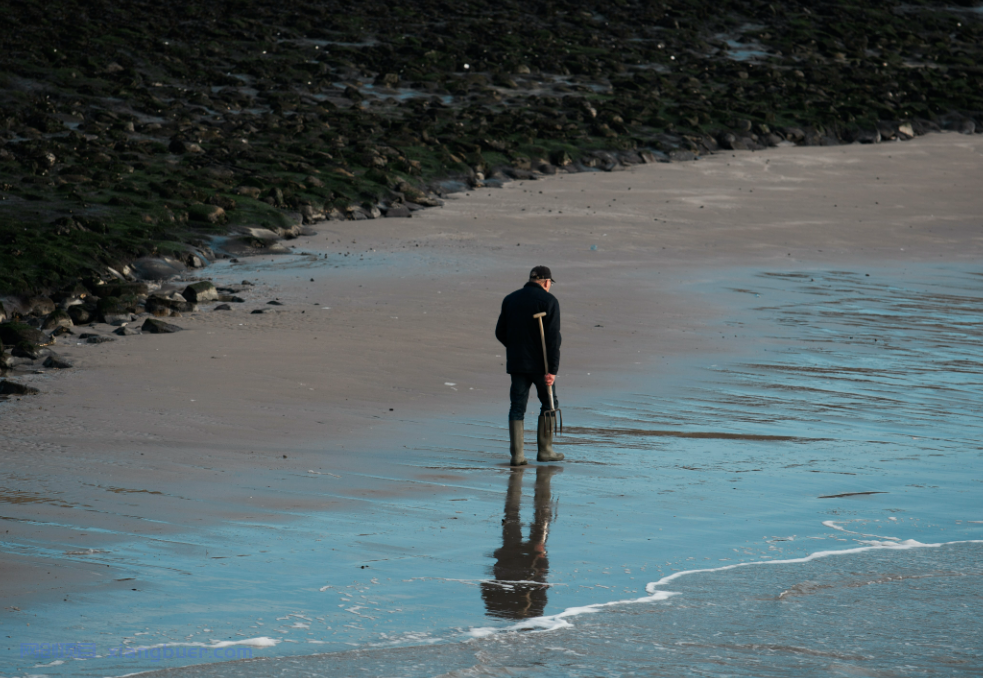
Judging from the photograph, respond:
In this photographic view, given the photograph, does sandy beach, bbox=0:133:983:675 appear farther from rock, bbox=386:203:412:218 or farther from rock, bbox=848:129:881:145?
rock, bbox=848:129:881:145

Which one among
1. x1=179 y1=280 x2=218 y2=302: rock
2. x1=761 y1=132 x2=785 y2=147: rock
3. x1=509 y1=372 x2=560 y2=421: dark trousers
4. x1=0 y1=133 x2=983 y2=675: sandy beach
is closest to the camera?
x1=0 y1=133 x2=983 y2=675: sandy beach

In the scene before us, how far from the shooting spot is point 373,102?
32.4m

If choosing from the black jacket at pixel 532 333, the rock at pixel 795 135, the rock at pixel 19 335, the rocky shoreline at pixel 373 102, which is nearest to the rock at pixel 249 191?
the rocky shoreline at pixel 373 102

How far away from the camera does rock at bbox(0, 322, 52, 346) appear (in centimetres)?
1225

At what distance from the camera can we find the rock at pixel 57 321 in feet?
44.0

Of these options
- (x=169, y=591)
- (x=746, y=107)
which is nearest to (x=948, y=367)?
(x=169, y=591)

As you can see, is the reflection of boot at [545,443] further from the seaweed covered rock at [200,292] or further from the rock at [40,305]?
the rock at [40,305]

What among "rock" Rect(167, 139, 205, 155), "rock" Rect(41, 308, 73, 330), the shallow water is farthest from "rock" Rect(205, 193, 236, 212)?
the shallow water

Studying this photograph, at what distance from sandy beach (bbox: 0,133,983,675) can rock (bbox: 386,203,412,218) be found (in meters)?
0.80

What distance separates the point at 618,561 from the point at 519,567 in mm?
599

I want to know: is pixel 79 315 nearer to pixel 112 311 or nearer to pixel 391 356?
pixel 112 311

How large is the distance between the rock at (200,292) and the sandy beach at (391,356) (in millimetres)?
211

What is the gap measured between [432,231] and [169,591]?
1530 centimetres

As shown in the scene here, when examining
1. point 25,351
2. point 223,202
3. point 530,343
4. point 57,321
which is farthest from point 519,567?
point 223,202
